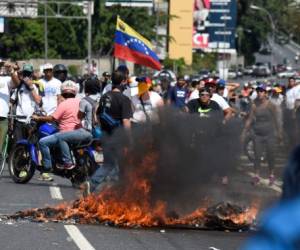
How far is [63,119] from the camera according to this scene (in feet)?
44.1

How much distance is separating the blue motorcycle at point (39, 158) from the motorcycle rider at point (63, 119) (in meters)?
0.10

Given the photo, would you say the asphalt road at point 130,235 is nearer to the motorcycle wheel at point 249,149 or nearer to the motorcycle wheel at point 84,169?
the motorcycle wheel at point 249,149

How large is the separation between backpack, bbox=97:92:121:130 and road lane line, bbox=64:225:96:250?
1887mm

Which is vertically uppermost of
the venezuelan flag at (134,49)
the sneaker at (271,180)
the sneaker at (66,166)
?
the venezuelan flag at (134,49)

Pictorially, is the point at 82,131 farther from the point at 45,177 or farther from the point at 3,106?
the point at 3,106

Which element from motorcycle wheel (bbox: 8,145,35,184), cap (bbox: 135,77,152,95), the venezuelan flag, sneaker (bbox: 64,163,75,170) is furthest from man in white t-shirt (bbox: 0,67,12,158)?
the venezuelan flag

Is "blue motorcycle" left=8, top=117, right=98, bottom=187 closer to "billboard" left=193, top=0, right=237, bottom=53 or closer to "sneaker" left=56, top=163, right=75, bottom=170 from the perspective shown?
"sneaker" left=56, top=163, right=75, bottom=170

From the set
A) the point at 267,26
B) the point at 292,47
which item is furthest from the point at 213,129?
the point at 292,47

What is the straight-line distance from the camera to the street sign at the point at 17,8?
6007cm

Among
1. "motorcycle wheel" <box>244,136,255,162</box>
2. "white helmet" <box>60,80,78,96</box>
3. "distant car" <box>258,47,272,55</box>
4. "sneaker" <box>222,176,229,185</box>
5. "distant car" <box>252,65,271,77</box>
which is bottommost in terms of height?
"distant car" <box>252,65,271,77</box>

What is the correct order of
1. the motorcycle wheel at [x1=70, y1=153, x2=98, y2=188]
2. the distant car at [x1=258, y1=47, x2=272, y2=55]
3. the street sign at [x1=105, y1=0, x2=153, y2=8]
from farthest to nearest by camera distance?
the distant car at [x1=258, y1=47, x2=272, y2=55] → the street sign at [x1=105, y1=0, x2=153, y2=8] → the motorcycle wheel at [x1=70, y1=153, x2=98, y2=188]

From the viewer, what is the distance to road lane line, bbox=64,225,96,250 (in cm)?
851

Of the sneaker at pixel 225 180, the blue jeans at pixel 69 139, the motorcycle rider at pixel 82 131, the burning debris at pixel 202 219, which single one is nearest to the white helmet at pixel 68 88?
the motorcycle rider at pixel 82 131

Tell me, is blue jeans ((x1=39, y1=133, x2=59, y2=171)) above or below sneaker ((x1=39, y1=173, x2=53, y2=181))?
above
